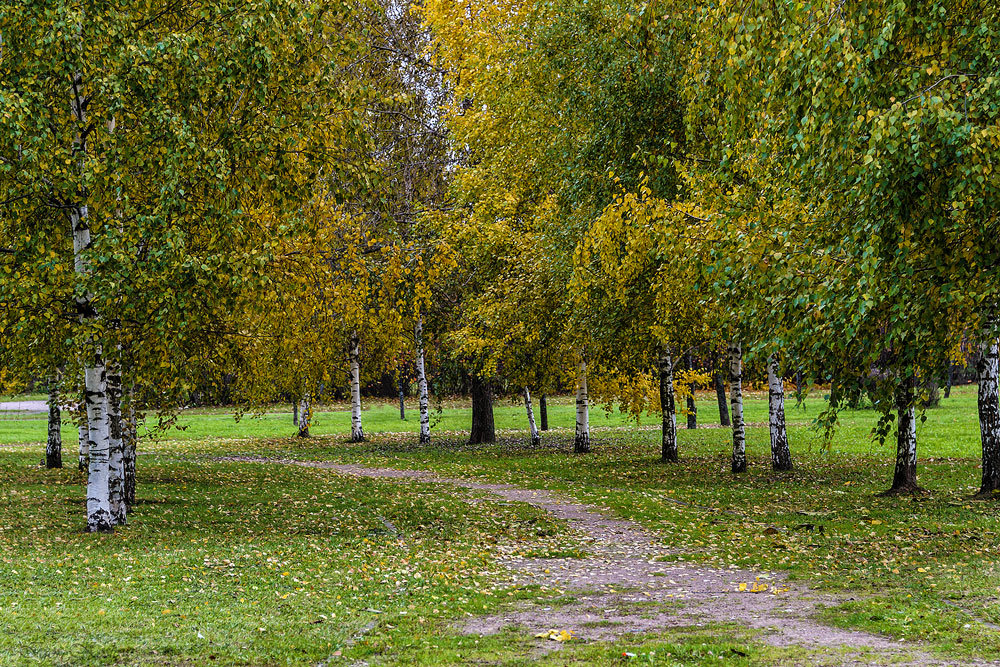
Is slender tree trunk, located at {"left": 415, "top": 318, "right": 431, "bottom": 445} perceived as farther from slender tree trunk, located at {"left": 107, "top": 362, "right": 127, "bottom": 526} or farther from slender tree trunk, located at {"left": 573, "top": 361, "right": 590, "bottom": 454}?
slender tree trunk, located at {"left": 107, "top": 362, "right": 127, "bottom": 526}

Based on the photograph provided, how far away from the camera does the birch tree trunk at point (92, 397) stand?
15.4 metres

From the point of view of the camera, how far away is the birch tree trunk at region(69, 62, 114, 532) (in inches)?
605

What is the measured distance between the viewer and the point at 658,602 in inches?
436

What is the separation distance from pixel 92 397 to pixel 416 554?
20.9 feet

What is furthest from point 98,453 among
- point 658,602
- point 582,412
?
point 582,412

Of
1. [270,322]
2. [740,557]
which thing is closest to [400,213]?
[270,322]

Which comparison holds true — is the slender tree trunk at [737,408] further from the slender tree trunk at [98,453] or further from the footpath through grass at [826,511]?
the slender tree trunk at [98,453]

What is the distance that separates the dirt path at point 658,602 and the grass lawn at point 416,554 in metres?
0.36

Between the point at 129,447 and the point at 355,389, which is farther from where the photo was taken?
the point at 355,389

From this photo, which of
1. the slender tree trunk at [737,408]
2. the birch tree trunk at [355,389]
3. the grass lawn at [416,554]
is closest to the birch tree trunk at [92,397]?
the grass lawn at [416,554]

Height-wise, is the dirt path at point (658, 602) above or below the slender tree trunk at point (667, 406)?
below

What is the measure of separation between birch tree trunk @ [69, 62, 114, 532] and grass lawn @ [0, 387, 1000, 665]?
567 millimetres

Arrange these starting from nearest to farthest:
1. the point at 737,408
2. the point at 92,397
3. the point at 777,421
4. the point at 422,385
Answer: the point at 92,397
the point at 737,408
the point at 777,421
the point at 422,385

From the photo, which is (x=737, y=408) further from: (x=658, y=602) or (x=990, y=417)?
(x=658, y=602)
